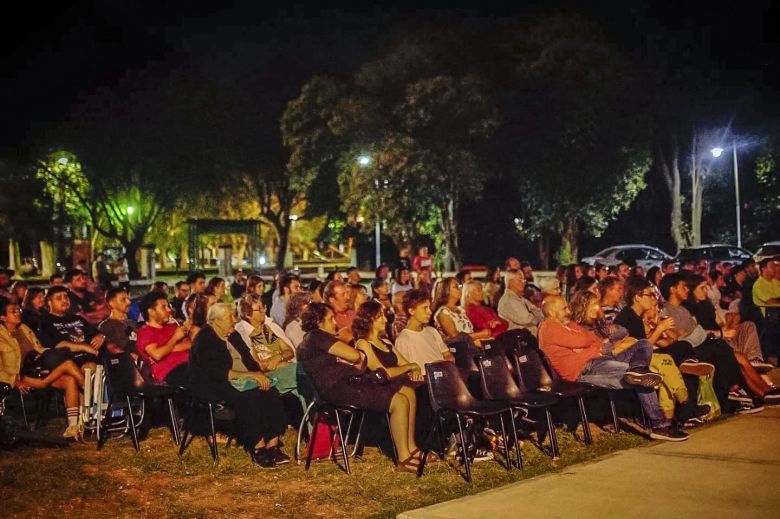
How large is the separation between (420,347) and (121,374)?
9.17 ft

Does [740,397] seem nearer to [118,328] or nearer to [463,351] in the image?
[463,351]

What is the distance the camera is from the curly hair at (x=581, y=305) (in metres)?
9.49

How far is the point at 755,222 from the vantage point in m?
45.5

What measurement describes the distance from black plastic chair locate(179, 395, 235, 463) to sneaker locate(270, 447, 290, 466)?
490mm

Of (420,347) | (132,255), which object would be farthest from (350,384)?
(132,255)

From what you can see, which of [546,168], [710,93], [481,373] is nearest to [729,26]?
[710,93]

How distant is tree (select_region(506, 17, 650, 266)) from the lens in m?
35.8

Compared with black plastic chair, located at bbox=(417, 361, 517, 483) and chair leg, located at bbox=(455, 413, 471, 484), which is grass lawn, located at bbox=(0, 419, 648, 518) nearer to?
chair leg, located at bbox=(455, 413, 471, 484)

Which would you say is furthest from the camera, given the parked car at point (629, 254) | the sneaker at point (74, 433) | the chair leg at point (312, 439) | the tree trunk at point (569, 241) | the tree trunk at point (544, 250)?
the tree trunk at point (544, 250)

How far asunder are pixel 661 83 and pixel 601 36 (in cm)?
756

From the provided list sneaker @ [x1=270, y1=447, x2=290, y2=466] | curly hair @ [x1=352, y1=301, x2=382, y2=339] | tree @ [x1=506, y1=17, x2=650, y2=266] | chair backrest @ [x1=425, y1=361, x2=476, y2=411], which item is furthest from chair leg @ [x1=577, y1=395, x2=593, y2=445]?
tree @ [x1=506, y1=17, x2=650, y2=266]

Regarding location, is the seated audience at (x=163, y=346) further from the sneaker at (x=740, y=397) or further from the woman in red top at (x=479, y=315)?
the sneaker at (x=740, y=397)

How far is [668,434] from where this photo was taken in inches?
354

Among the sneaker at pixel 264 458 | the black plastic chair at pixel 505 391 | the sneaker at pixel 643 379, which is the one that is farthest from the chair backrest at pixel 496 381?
the sneaker at pixel 264 458
